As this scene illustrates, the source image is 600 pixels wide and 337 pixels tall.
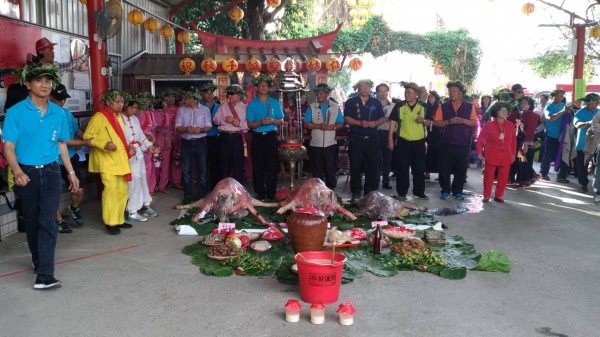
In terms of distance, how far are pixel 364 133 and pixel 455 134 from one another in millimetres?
1470

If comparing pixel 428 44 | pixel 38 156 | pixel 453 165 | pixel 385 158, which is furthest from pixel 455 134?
pixel 428 44

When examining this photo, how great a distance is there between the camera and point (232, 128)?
8.26m

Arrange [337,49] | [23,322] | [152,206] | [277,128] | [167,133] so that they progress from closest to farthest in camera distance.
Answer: [23,322]
[152,206]
[277,128]
[167,133]
[337,49]

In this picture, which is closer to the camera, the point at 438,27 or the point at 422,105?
the point at 422,105

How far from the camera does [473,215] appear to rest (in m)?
7.58

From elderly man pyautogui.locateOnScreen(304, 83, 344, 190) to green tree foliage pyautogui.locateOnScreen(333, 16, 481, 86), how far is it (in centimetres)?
1844

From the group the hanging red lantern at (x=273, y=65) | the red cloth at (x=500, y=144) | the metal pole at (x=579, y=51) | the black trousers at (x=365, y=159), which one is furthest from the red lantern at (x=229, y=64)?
the metal pole at (x=579, y=51)

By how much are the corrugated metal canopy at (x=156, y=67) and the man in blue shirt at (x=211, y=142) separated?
4414mm

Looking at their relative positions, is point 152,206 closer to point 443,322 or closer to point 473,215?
point 473,215

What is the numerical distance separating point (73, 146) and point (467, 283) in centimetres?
465

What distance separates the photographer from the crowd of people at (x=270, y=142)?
6273mm

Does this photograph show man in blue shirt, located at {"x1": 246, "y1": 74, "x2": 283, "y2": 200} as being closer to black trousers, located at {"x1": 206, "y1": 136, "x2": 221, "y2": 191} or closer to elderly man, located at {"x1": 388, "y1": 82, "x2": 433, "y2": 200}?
black trousers, located at {"x1": 206, "y1": 136, "x2": 221, "y2": 191}

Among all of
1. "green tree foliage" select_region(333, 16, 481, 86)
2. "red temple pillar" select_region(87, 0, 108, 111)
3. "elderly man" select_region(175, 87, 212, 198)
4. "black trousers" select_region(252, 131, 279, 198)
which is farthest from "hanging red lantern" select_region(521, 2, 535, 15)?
"green tree foliage" select_region(333, 16, 481, 86)

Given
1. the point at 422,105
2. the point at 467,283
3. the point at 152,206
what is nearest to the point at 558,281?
the point at 467,283
